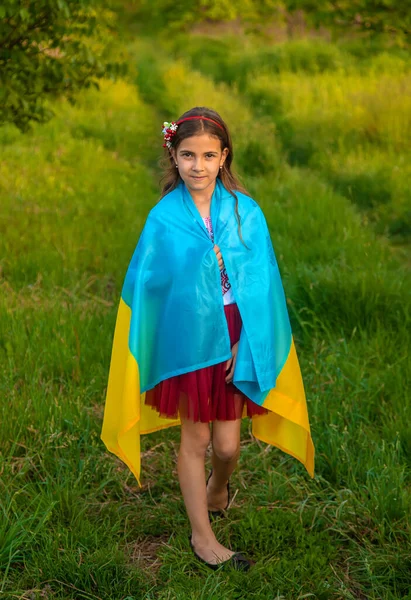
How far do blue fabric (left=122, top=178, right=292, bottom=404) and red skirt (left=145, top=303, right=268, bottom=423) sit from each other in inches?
2.4

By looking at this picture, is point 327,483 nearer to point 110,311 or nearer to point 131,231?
point 110,311

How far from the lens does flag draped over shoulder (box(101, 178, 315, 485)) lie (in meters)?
2.79

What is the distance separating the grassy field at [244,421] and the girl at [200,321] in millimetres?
296

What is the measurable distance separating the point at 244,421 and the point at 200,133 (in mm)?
1769

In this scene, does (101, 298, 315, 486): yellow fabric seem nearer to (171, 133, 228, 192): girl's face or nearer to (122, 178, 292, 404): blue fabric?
(122, 178, 292, 404): blue fabric

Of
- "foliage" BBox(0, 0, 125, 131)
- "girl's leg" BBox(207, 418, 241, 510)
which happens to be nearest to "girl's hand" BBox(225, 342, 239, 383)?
"girl's leg" BBox(207, 418, 241, 510)

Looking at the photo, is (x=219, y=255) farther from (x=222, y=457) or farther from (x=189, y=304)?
(x=222, y=457)

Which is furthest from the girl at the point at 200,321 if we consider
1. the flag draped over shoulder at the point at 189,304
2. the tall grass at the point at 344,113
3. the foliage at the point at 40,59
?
the tall grass at the point at 344,113

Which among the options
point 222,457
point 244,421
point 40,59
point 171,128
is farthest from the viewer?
point 40,59

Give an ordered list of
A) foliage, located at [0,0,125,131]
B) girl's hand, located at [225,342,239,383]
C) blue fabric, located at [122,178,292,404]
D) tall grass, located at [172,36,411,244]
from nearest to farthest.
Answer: blue fabric, located at [122,178,292,404], girl's hand, located at [225,342,239,383], foliage, located at [0,0,125,131], tall grass, located at [172,36,411,244]

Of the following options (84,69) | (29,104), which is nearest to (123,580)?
(29,104)

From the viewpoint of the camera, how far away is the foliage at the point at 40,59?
4.98 metres

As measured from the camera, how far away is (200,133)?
111 inches

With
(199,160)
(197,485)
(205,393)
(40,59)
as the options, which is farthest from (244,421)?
(40,59)
